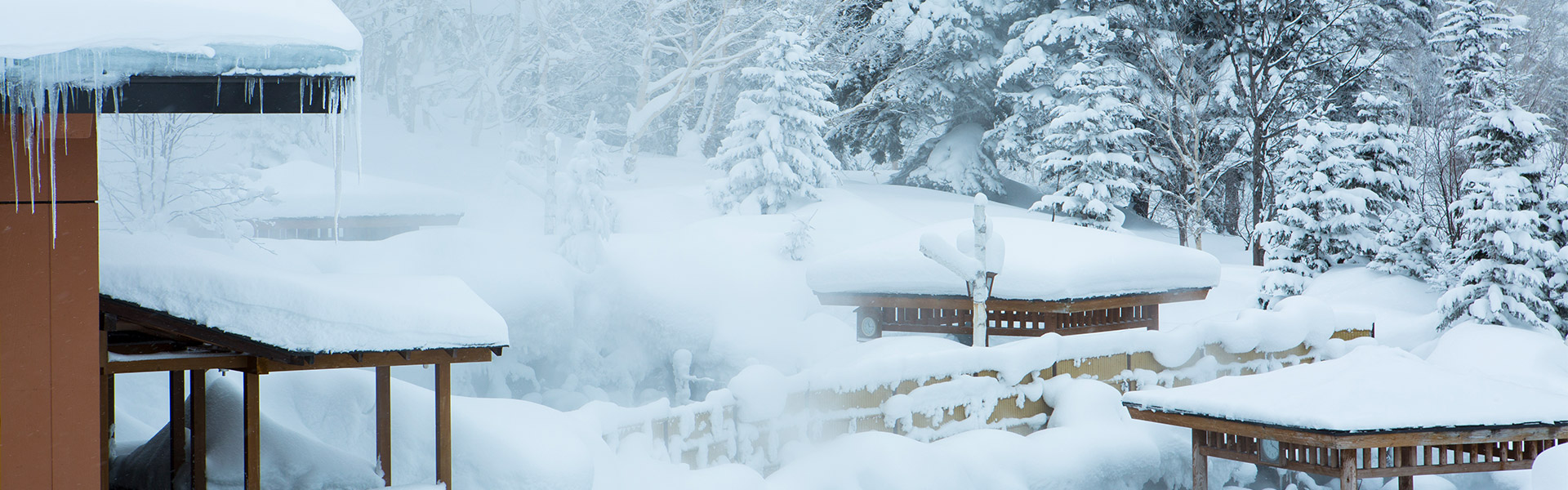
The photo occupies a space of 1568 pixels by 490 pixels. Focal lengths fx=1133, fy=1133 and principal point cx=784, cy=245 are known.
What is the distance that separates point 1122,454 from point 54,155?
9257mm

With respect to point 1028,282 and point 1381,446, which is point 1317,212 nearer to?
point 1028,282

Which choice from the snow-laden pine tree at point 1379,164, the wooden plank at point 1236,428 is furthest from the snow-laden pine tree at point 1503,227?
the wooden plank at point 1236,428

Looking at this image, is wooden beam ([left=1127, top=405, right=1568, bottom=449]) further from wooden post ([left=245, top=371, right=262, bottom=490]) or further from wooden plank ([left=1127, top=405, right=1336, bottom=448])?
wooden post ([left=245, top=371, right=262, bottom=490])

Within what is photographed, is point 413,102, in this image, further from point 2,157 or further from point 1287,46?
point 2,157

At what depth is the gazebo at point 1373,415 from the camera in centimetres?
877

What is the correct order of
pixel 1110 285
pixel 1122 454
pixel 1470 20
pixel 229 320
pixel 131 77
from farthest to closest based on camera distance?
pixel 1470 20
pixel 1110 285
pixel 1122 454
pixel 229 320
pixel 131 77

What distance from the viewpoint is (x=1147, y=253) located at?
44.3 ft

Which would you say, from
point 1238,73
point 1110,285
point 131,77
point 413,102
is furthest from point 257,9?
point 413,102

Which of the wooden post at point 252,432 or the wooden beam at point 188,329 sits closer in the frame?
the wooden beam at point 188,329

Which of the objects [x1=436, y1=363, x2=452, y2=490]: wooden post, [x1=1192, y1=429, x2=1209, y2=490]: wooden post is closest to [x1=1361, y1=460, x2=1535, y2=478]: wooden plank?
[x1=1192, y1=429, x2=1209, y2=490]: wooden post

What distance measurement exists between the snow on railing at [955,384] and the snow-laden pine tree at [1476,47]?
17.2 ft

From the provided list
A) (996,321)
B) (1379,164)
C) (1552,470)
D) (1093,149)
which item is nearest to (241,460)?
(1552,470)

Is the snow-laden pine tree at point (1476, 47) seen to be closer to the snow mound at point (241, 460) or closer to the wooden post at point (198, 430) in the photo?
the snow mound at point (241, 460)

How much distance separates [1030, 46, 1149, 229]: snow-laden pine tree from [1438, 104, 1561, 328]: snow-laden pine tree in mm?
6940
